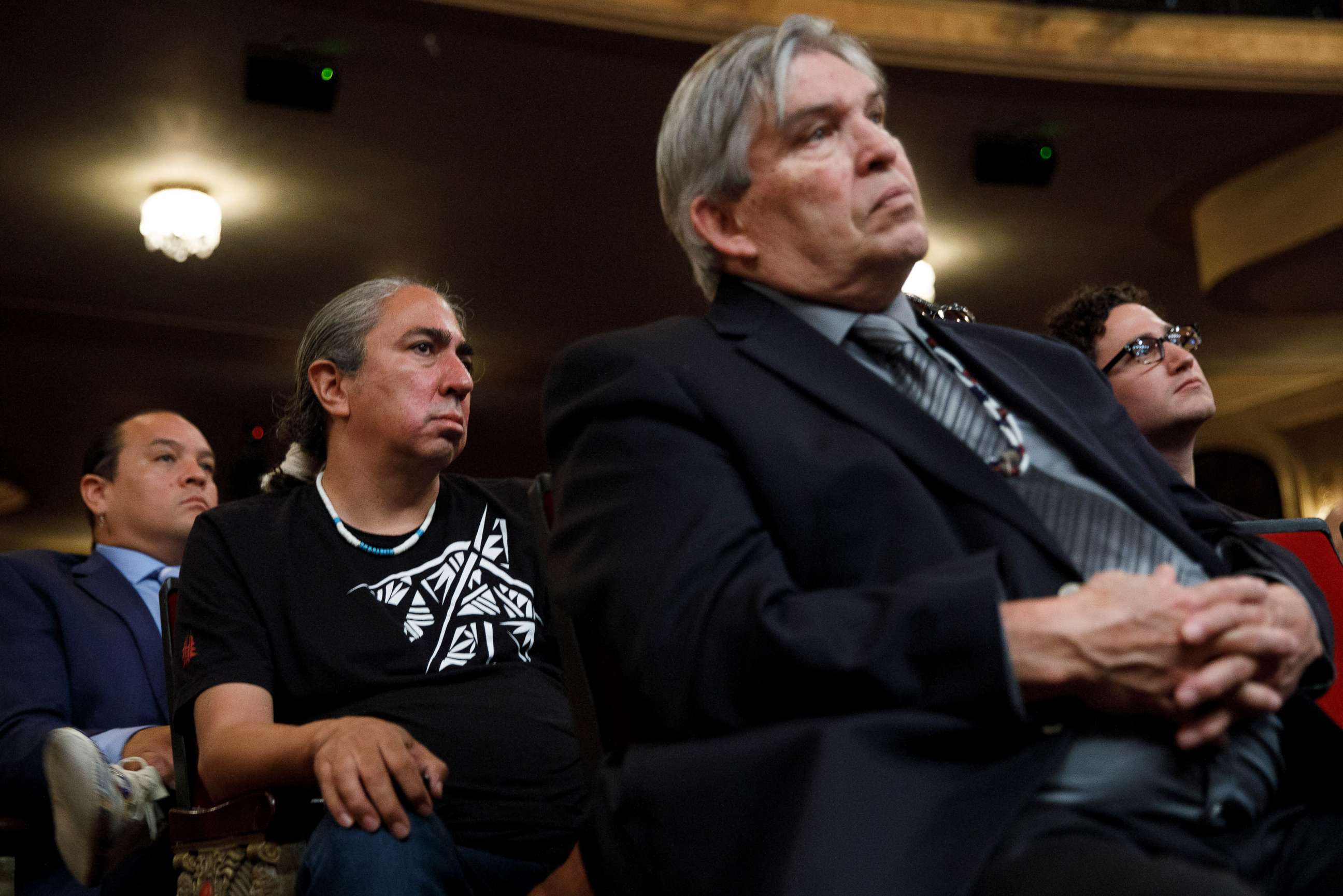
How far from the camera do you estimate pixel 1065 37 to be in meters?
4.87

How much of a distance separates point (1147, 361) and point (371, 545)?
164 centimetres

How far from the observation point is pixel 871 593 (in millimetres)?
938

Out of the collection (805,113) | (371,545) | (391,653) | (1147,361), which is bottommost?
(391,653)

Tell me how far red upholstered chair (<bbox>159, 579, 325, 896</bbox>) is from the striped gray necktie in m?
0.85

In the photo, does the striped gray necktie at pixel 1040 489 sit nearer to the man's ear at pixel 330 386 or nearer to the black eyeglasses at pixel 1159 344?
the man's ear at pixel 330 386

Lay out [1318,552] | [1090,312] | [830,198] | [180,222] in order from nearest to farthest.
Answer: [830,198] < [1318,552] < [1090,312] < [180,222]

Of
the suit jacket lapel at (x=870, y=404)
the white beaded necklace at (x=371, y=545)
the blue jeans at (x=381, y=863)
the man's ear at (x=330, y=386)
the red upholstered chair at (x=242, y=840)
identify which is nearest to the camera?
the suit jacket lapel at (x=870, y=404)

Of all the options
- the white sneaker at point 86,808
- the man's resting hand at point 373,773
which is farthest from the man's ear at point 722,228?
the white sneaker at point 86,808

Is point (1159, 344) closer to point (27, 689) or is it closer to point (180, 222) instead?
point (27, 689)

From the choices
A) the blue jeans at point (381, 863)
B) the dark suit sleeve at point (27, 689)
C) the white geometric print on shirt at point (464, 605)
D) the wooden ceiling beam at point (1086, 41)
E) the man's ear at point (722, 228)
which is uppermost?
the wooden ceiling beam at point (1086, 41)

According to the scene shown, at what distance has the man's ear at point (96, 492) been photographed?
2990mm

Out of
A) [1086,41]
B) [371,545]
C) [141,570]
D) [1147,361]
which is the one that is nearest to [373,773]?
[371,545]

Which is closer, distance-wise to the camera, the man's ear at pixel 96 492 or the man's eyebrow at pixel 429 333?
the man's eyebrow at pixel 429 333

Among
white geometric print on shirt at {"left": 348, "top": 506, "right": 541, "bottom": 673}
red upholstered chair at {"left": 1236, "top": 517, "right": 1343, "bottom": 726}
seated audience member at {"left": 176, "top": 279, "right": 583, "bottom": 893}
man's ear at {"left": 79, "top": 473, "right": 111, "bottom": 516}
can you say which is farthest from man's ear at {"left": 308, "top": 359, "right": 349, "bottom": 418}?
red upholstered chair at {"left": 1236, "top": 517, "right": 1343, "bottom": 726}
